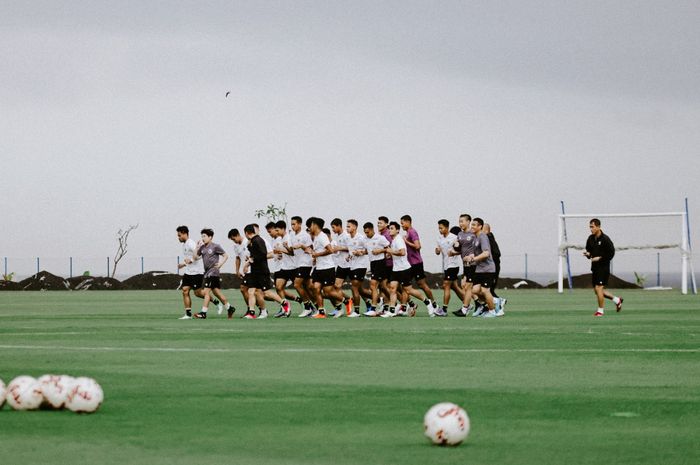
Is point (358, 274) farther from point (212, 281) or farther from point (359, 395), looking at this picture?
point (359, 395)

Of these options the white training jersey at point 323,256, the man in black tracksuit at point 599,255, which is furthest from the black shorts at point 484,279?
the white training jersey at point 323,256

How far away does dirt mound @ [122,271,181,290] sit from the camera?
257 ft

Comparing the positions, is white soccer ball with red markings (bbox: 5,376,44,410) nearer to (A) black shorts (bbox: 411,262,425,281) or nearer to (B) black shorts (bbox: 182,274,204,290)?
(B) black shorts (bbox: 182,274,204,290)

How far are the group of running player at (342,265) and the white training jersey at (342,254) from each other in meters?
0.02

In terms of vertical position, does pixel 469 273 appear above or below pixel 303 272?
below

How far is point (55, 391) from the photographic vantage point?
34.1 ft

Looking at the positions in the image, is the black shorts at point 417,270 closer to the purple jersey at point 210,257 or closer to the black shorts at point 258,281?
the black shorts at point 258,281

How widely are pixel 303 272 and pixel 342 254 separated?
146cm

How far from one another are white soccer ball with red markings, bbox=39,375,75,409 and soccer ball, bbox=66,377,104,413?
0.18 ft

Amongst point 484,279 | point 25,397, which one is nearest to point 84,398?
point 25,397

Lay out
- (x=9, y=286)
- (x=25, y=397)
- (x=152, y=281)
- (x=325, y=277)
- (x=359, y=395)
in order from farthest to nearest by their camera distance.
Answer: (x=152, y=281)
(x=9, y=286)
(x=325, y=277)
(x=359, y=395)
(x=25, y=397)

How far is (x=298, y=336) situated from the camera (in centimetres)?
2139

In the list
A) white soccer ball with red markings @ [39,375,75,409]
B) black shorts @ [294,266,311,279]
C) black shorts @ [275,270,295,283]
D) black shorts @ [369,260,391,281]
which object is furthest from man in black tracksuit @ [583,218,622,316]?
white soccer ball with red markings @ [39,375,75,409]

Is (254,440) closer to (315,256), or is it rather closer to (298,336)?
(298,336)
